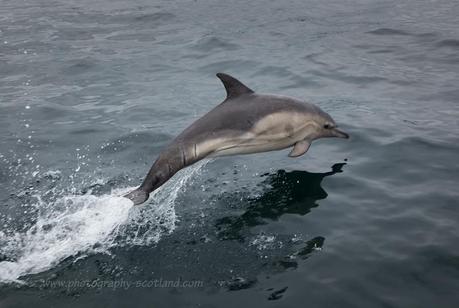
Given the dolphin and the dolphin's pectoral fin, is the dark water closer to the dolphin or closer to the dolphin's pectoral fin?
the dolphin's pectoral fin

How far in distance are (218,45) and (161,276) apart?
15022mm

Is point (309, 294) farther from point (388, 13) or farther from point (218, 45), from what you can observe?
point (388, 13)

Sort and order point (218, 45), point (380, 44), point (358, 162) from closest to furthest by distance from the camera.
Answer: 1. point (358, 162)
2. point (380, 44)
3. point (218, 45)

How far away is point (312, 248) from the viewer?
23.9ft

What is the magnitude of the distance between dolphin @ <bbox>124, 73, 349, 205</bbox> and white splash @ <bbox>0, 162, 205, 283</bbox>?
0.69 meters

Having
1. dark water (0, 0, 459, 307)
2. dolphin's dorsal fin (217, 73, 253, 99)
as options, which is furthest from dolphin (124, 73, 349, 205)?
dark water (0, 0, 459, 307)

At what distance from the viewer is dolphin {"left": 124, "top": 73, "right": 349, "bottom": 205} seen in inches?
299

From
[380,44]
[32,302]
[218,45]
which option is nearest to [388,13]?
[380,44]

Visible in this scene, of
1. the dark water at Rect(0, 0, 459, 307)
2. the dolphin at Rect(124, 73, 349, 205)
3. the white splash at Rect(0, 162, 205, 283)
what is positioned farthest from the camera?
the dolphin at Rect(124, 73, 349, 205)

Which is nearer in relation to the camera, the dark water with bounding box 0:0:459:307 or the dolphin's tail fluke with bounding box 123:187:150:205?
the dark water with bounding box 0:0:459:307

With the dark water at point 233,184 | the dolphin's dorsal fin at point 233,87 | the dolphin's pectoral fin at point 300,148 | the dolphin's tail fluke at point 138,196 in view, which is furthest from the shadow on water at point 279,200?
the dolphin's dorsal fin at point 233,87

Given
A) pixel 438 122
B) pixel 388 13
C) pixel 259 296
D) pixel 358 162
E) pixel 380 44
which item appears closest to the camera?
pixel 259 296

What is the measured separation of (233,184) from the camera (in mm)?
9266

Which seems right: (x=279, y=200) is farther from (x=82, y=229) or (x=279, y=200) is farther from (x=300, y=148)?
(x=82, y=229)
